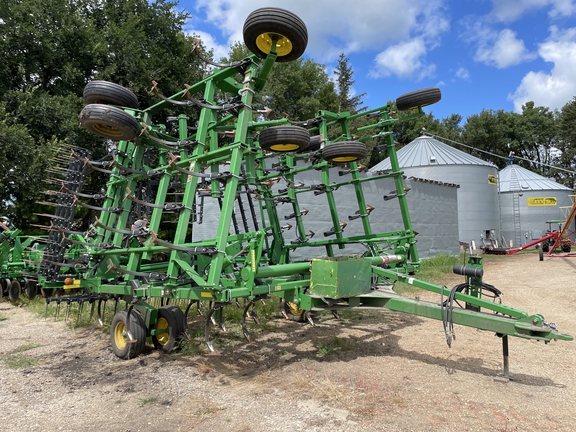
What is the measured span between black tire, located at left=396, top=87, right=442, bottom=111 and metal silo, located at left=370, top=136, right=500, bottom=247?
58.9 ft

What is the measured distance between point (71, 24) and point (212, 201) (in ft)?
31.9

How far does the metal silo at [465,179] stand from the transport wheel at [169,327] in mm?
20785

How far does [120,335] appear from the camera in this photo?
5.76 meters

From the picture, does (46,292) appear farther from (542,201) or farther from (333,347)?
(542,201)

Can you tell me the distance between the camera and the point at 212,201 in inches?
464

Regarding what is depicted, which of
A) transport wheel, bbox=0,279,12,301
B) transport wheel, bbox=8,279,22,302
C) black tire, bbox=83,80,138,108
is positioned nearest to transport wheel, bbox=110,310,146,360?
black tire, bbox=83,80,138,108

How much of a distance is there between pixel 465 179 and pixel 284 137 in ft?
73.9

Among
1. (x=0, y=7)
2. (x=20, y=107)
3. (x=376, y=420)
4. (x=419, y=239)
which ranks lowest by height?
(x=376, y=420)

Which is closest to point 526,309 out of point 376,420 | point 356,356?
point 356,356

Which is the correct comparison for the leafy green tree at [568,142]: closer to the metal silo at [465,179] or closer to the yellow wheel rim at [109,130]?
→ the metal silo at [465,179]

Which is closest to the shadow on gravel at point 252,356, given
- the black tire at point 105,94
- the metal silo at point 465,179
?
the black tire at point 105,94

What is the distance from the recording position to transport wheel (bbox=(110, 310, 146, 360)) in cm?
538

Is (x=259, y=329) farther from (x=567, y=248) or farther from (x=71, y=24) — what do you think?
(x=567, y=248)

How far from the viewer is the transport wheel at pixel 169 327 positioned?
17.9 feet
